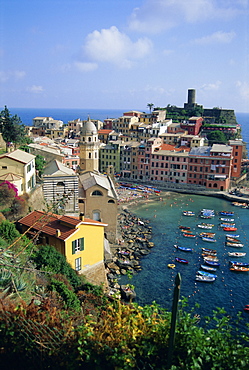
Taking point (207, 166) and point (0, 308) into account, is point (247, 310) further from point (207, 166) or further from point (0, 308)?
point (207, 166)

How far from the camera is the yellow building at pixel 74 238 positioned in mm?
16859

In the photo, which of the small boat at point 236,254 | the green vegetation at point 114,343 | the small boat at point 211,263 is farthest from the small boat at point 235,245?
the green vegetation at point 114,343

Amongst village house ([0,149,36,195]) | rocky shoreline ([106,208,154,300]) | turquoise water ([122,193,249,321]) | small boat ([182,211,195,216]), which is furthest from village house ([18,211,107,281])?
small boat ([182,211,195,216])

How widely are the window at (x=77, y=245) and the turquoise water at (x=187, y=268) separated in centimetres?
579

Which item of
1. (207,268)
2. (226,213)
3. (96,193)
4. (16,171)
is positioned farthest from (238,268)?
(16,171)

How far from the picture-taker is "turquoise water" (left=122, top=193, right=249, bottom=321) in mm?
20828

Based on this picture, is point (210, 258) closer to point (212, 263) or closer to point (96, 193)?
point (212, 263)

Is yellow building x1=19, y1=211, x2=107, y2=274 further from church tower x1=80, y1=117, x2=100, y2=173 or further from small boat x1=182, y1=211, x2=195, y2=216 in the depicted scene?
small boat x1=182, y1=211, x2=195, y2=216

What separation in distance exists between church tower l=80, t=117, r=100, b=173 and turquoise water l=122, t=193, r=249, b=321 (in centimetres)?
908

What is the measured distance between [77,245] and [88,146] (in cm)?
1833

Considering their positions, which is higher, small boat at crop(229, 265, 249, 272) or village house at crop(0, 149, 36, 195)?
village house at crop(0, 149, 36, 195)

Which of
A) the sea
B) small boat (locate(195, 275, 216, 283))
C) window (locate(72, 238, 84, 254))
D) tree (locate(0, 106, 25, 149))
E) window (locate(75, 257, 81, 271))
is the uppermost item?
tree (locate(0, 106, 25, 149))

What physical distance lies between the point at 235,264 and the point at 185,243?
5.53m

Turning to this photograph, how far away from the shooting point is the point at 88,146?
34219 millimetres
